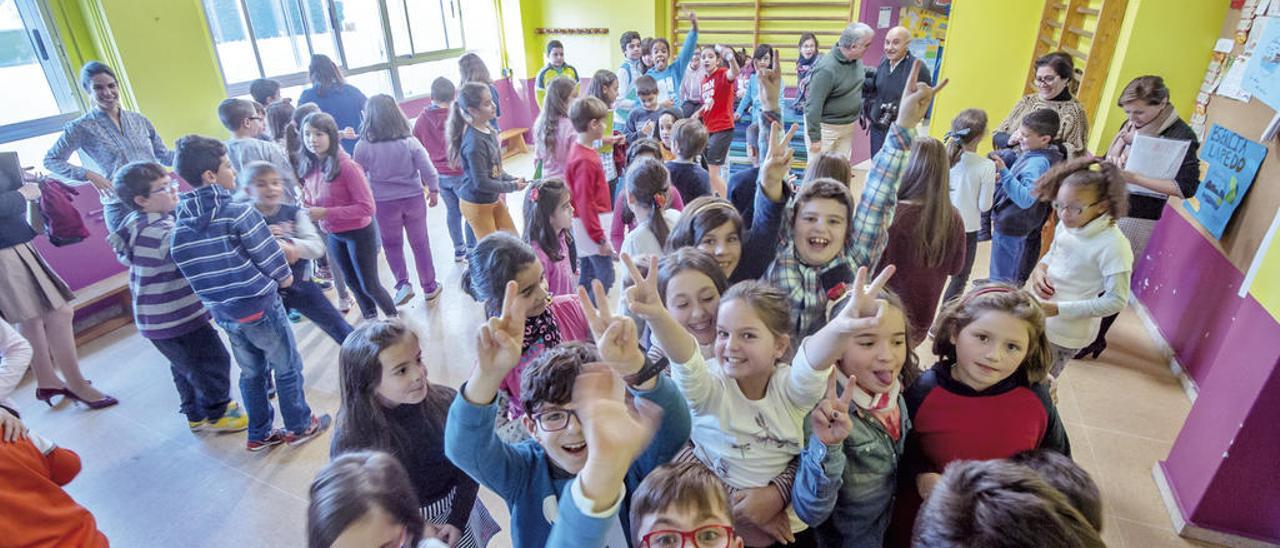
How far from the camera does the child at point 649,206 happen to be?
231 centimetres

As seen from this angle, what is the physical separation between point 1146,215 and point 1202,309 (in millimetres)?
566

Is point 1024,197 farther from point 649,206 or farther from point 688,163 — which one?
point 649,206

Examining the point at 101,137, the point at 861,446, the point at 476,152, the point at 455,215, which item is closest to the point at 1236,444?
the point at 861,446

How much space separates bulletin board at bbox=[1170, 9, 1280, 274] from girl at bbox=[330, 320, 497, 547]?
3.24 m

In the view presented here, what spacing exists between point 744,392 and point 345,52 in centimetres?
638

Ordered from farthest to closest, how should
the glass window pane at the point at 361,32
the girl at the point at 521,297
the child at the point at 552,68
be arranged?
the glass window pane at the point at 361,32 → the child at the point at 552,68 → the girl at the point at 521,297

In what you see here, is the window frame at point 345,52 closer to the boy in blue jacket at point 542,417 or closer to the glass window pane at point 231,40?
the glass window pane at point 231,40

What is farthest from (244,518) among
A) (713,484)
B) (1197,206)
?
(1197,206)

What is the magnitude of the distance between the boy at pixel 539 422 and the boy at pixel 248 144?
2476 millimetres

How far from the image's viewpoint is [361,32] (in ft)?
21.0

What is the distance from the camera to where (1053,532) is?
0.77 meters

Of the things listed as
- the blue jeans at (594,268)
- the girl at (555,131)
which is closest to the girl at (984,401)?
the blue jeans at (594,268)

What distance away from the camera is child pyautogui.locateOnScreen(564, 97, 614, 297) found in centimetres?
289

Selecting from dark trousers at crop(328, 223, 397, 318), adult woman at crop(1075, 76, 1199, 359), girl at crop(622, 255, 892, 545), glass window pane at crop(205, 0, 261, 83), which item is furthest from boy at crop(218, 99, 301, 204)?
adult woman at crop(1075, 76, 1199, 359)
